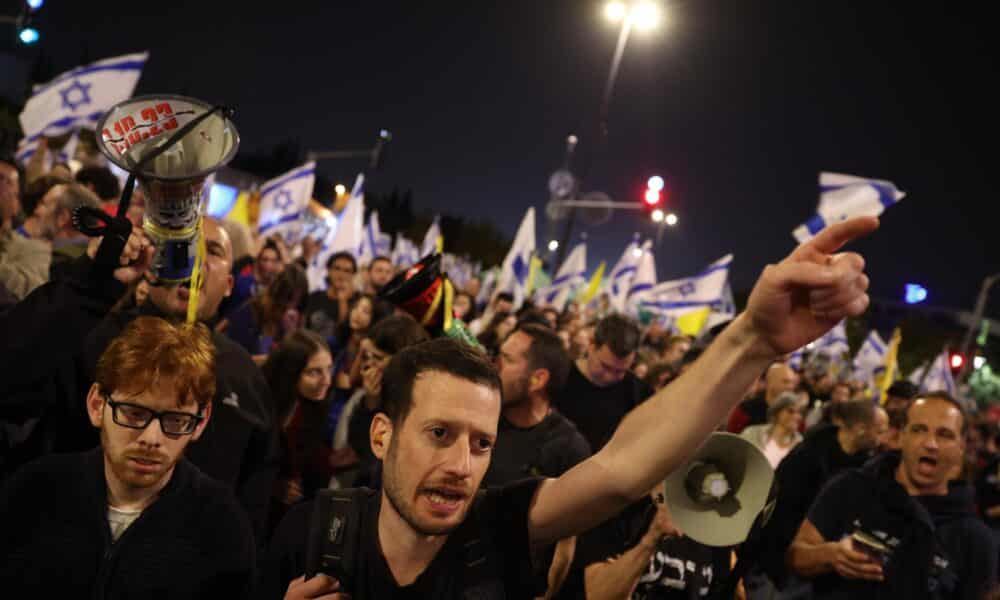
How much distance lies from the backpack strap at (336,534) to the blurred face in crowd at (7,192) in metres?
2.82

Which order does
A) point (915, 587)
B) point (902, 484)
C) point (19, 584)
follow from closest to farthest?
point (19, 584) < point (915, 587) < point (902, 484)

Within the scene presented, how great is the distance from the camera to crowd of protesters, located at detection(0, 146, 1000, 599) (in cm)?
223

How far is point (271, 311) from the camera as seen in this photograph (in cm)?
657

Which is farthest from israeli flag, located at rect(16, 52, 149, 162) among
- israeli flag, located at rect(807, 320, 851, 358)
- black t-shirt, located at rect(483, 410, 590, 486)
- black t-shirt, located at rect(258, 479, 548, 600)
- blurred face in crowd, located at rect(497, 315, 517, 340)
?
israeli flag, located at rect(807, 320, 851, 358)

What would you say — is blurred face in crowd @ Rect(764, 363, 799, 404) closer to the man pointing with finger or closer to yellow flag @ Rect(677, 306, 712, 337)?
the man pointing with finger

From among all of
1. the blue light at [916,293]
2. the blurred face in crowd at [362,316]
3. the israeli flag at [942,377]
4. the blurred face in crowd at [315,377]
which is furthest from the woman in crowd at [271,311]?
the israeli flag at [942,377]

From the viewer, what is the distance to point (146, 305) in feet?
10.6

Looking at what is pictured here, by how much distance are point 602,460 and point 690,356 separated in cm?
466

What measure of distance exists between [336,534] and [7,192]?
10.1 feet

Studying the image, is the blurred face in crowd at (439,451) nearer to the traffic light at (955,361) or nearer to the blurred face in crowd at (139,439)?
the blurred face in crowd at (139,439)

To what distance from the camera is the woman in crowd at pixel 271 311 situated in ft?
20.5

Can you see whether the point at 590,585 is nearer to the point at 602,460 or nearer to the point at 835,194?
the point at 602,460

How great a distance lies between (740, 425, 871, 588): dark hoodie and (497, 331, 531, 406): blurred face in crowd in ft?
5.32

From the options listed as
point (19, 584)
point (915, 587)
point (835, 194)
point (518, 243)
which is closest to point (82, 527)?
point (19, 584)
